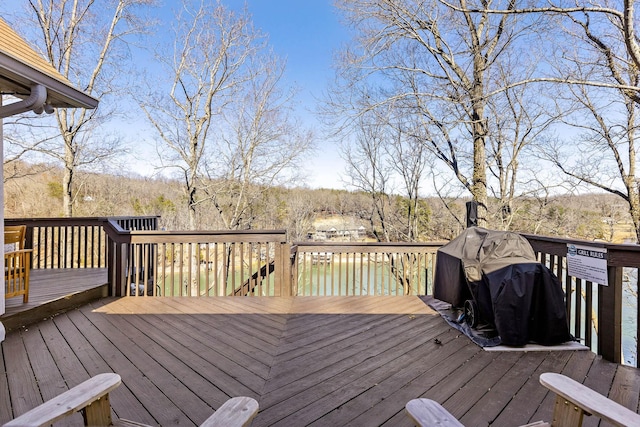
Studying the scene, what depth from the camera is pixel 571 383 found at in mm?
1327

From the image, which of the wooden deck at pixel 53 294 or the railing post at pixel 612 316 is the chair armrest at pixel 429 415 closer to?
the railing post at pixel 612 316

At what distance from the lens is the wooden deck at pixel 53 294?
328 cm

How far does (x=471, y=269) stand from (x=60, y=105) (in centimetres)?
489

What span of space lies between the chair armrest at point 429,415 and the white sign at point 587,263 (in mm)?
2382

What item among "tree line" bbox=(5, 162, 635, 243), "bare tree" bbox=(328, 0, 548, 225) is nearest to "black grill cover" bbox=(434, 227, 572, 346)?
"bare tree" bbox=(328, 0, 548, 225)

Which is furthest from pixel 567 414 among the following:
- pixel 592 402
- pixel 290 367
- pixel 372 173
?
pixel 372 173

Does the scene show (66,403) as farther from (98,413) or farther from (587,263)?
(587,263)

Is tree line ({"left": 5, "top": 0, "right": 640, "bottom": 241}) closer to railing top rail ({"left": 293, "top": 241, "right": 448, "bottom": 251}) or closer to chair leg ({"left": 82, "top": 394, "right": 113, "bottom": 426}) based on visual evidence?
railing top rail ({"left": 293, "top": 241, "right": 448, "bottom": 251})

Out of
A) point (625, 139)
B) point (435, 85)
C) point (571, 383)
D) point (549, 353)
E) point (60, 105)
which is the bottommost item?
point (549, 353)

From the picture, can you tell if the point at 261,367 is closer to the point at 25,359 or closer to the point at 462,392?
the point at 462,392

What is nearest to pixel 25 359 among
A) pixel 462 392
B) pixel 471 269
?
pixel 462 392

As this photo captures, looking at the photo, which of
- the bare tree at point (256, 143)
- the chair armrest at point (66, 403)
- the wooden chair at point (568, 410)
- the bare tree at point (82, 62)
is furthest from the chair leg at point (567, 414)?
the bare tree at point (256, 143)

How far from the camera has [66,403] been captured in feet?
3.72

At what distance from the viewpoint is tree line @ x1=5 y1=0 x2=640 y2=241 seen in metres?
7.04
